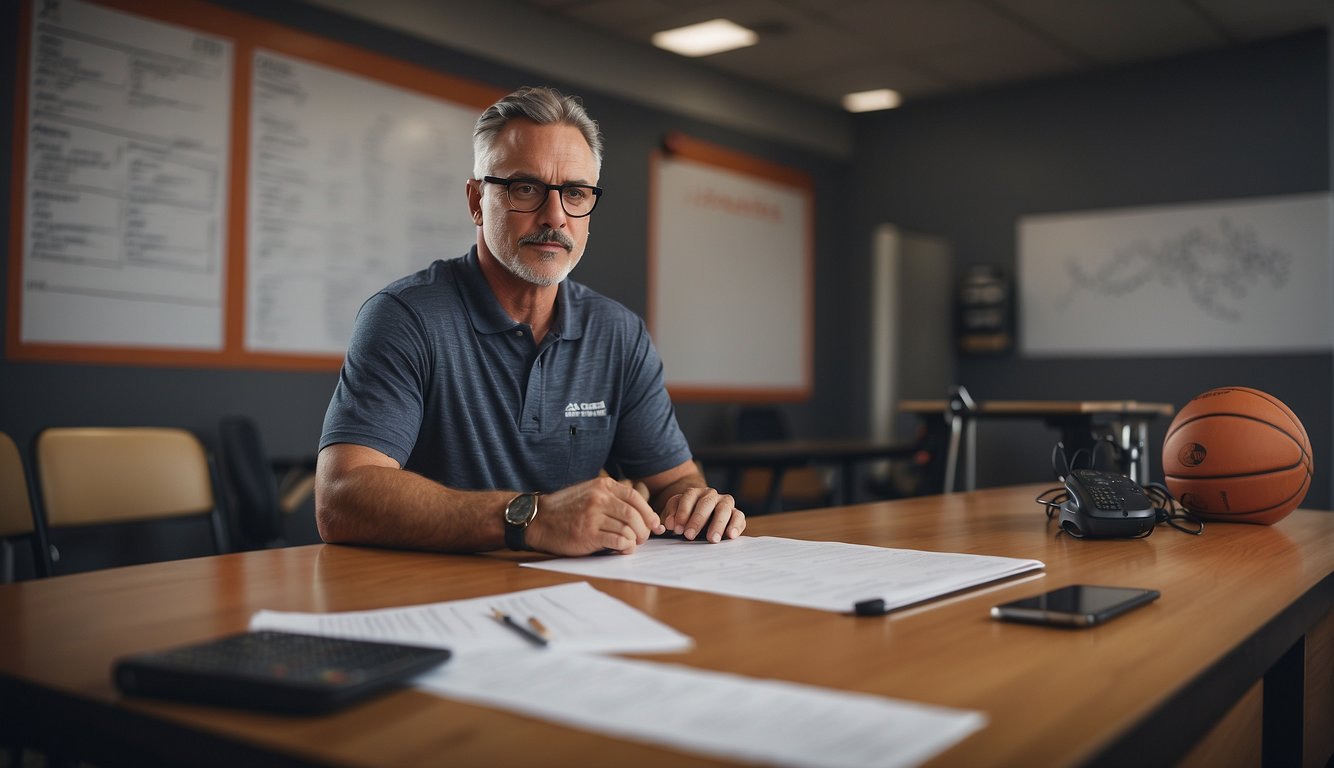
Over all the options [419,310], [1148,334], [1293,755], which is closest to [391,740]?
[1293,755]

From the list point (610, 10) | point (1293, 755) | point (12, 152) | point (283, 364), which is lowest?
point (1293, 755)

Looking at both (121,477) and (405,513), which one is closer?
(405,513)

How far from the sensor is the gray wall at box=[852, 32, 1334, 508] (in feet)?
18.0

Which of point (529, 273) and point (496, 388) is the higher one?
point (529, 273)

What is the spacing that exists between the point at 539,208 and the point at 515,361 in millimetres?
262

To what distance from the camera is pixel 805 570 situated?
3.45 feet

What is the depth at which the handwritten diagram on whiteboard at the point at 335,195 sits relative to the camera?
3.95 m

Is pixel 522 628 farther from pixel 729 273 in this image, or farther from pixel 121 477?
pixel 729 273

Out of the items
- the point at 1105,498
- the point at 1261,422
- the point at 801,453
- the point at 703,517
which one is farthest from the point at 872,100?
the point at 703,517

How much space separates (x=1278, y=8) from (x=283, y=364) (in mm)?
4889

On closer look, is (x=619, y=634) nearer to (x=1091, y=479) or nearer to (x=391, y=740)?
(x=391, y=740)

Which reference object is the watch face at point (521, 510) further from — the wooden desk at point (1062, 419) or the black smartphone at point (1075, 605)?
the wooden desk at point (1062, 419)

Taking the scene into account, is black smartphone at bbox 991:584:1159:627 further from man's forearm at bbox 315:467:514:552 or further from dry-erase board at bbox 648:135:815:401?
dry-erase board at bbox 648:135:815:401

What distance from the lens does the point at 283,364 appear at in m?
4.04
